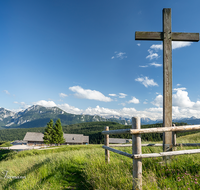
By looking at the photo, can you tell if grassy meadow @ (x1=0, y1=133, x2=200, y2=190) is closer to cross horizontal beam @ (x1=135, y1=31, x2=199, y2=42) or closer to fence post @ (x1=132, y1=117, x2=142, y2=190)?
fence post @ (x1=132, y1=117, x2=142, y2=190)

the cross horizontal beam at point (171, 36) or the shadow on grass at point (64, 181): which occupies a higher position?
the cross horizontal beam at point (171, 36)

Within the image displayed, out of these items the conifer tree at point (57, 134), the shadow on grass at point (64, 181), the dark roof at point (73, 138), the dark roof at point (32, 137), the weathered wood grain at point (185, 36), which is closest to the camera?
the shadow on grass at point (64, 181)

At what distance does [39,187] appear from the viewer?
4059 mm

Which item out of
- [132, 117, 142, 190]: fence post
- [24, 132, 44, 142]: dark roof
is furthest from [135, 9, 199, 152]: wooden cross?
[24, 132, 44, 142]: dark roof

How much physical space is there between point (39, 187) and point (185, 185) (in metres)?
3.91

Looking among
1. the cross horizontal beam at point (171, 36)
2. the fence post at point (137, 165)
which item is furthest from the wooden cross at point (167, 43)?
the fence post at point (137, 165)

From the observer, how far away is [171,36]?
515 cm

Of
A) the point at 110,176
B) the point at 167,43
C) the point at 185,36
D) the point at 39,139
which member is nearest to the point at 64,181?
the point at 110,176

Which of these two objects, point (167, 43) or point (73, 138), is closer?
point (167, 43)

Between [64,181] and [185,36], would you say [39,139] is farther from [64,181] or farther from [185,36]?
[185,36]

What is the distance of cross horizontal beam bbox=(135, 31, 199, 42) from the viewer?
16.9 ft

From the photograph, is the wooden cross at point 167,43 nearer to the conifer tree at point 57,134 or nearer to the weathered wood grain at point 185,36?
the weathered wood grain at point 185,36

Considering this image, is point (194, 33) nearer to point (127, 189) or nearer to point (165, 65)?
point (165, 65)

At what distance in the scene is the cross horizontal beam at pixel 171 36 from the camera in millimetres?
5152
